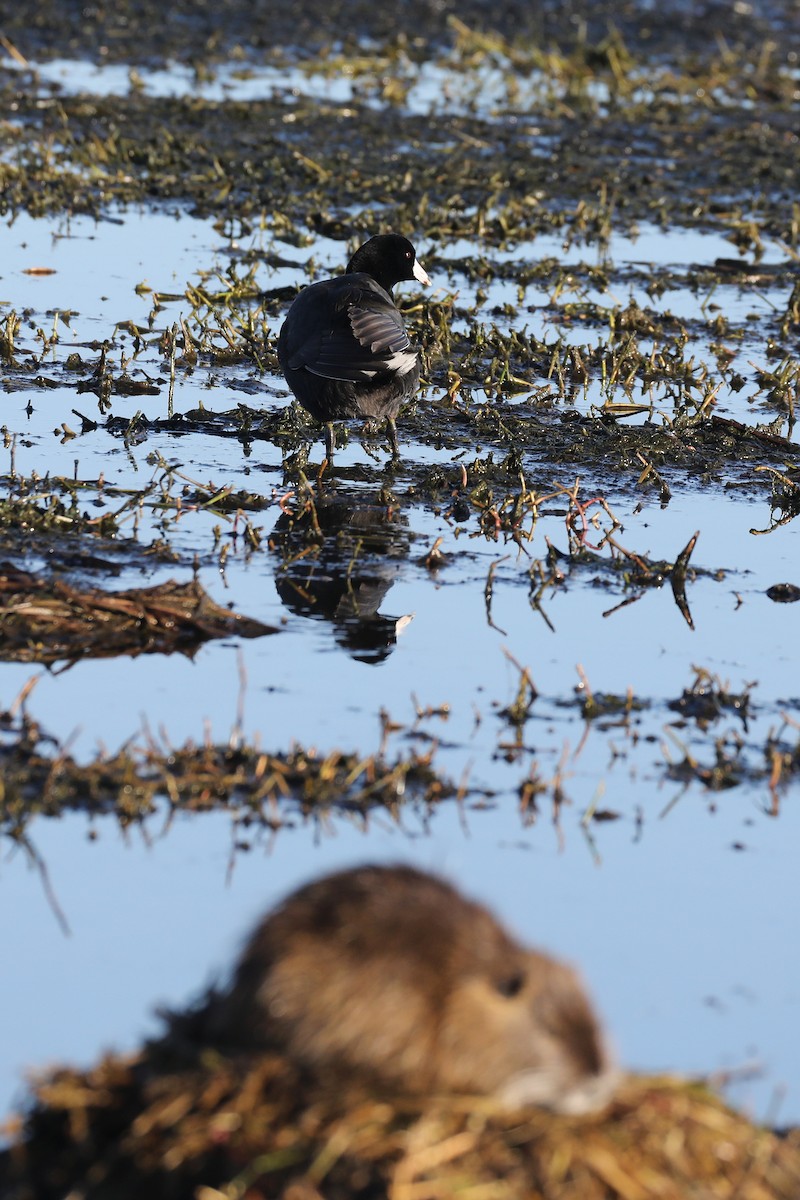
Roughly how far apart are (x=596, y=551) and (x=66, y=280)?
429 cm

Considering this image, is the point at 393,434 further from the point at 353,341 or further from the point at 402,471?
the point at 353,341

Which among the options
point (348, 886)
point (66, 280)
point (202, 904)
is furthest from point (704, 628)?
point (66, 280)

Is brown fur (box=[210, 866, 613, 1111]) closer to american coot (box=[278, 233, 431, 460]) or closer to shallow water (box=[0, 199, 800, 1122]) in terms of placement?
shallow water (box=[0, 199, 800, 1122])

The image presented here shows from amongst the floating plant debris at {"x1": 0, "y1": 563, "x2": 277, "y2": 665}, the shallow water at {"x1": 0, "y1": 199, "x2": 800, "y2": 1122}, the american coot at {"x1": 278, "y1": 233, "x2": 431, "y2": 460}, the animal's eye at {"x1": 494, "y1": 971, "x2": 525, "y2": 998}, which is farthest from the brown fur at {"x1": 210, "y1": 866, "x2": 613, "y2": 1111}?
the american coot at {"x1": 278, "y1": 233, "x2": 431, "y2": 460}

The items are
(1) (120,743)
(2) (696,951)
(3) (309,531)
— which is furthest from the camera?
(3) (309,531)

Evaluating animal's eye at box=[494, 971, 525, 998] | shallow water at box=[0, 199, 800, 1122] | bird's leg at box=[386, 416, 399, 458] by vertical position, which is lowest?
shallow water at box=[0, 199, 800, 1122]

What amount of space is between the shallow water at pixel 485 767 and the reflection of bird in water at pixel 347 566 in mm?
47

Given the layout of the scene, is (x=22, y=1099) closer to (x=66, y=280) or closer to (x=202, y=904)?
(x=202, y=904)

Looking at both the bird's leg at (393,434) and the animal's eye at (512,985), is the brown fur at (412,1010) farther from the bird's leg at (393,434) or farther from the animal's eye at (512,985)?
the bird's leg at (393,434)

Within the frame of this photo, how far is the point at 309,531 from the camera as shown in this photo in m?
6.23

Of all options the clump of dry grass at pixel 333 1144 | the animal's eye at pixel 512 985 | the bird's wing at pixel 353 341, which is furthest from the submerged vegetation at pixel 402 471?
the bird's wing at pixel 353 341

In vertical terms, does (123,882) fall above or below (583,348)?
below

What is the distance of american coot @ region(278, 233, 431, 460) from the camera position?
7148 millimetres

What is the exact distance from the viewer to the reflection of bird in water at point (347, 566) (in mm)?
5412
